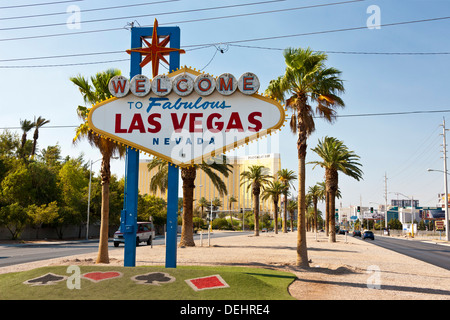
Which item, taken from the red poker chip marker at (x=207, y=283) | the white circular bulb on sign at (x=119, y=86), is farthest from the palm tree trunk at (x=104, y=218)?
the red poker chip marker at (x=207, y=283)

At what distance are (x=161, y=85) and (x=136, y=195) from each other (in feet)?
12.9

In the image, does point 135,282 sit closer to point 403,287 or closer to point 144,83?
point 144,83

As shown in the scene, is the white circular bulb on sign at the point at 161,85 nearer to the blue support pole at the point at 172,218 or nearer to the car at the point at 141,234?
the blue support pole at the point at 172,218

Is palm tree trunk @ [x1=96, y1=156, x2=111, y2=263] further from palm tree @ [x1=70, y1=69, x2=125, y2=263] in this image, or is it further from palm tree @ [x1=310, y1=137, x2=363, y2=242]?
palm tree @ [x1=310, y1=137, x2=363, y2=242]

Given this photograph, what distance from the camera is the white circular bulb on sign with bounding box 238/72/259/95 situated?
12.8m

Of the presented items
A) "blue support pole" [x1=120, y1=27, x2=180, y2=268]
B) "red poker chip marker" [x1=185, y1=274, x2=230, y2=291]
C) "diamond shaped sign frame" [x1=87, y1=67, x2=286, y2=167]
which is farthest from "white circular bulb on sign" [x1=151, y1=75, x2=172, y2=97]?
"red poker chip marker" [x1=185, y1=274, x2=230, y2=291]

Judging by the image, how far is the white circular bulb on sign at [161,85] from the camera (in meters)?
13.1

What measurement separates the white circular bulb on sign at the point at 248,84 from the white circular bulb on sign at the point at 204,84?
918 mm

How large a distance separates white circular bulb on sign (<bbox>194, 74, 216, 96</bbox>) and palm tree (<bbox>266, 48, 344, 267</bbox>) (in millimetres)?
5960

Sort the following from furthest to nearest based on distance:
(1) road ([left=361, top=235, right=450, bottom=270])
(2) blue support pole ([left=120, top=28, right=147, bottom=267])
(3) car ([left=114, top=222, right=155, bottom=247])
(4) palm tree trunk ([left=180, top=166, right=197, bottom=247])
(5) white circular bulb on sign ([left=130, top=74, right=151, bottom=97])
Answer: (3) car ([left=114, top=222, right=155, bottom=247])
(4) palm tree trunk ([left=180, top=166, right=197, bottom=247])
(1) road ([left=361, top=235, right=450, bottom=270])
(2) blue support pole ([left=120, top=28, right=147, bottom=267])
(5) white circular bulb on sign ([left=130, top=74, right=151, bottom=97])

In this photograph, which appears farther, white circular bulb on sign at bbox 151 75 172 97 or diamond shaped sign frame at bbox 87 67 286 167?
white circular bulb on sign at bbox 151 75 172 97
